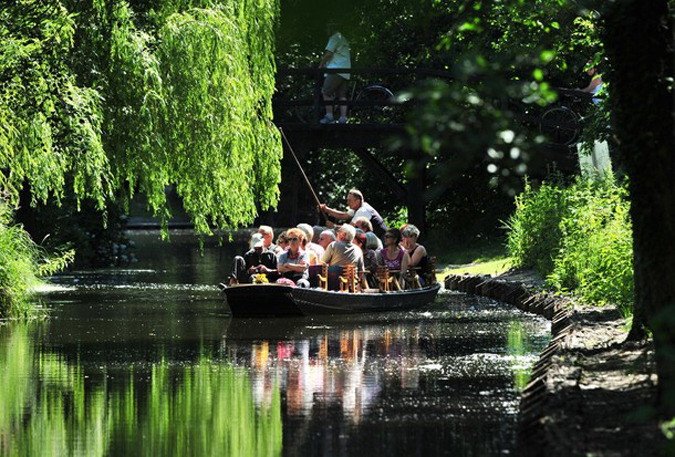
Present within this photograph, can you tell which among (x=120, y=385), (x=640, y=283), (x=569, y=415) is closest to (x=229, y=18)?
(x=120, y=385)

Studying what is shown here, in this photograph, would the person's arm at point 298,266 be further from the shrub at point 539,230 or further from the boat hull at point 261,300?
the shrub at point 539,230

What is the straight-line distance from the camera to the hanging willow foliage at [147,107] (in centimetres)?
1880

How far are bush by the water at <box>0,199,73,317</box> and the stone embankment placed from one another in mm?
7744

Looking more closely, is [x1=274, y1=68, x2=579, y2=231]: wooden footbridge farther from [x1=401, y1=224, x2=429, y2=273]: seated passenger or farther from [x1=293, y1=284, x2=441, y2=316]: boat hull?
[x1=293, y1=284, x2=441, y2=316]: boat hull

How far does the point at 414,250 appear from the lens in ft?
78.9

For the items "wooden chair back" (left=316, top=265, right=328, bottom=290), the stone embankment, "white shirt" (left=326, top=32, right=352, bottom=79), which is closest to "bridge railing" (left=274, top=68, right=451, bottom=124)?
"white shirt" (left=326, top=32, right=352, bottom=79)

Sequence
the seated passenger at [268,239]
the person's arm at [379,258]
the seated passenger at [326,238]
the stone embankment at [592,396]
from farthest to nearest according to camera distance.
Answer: the person's arm at [379,258] < the seated passenger at [326,238] < the seated passenger at [268,239] < the stone embankment at [592,396]

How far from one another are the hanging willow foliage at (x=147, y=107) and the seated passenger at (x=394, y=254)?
7.31 feet

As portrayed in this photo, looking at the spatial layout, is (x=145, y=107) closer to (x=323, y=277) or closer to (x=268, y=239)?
(x=268, y=239)

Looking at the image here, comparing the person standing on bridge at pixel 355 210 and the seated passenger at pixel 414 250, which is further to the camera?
the person standing on bridge at pixel 355 210

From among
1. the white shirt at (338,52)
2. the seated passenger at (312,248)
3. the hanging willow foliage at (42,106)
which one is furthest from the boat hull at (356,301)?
the white shirt at (338,52)

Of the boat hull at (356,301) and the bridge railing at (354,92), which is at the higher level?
the bridge railing at (354,92)

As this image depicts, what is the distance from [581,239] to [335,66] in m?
12.2

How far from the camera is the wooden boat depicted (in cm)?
2026
